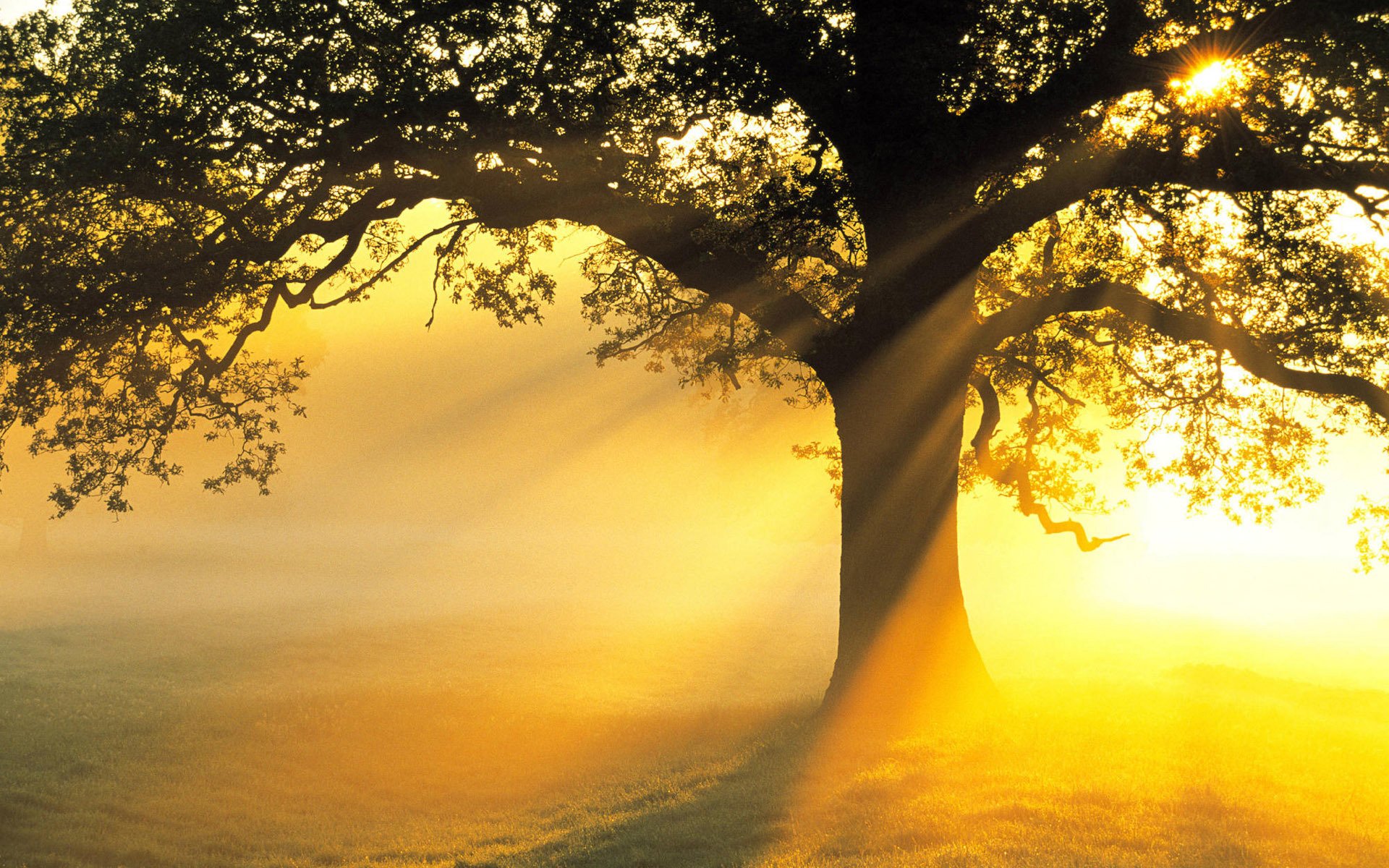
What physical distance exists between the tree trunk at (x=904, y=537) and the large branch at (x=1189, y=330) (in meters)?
0.90

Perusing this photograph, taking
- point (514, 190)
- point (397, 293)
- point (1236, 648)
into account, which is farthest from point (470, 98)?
point (397, 293)

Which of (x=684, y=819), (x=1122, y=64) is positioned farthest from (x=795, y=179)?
(x=684, y=819)

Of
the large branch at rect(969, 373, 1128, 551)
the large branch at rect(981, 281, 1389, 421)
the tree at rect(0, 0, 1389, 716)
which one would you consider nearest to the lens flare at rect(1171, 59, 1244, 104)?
the tree at rect(0, 0, 1389, 716)

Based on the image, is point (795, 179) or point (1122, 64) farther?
point (795, 179)

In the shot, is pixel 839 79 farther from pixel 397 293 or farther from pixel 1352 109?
pixel 397 293

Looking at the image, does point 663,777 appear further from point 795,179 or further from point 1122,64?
point 1122,64

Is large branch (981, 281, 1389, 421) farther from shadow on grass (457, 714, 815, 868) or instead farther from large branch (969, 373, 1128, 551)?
shadow on grass (457, 714, 815, 868)

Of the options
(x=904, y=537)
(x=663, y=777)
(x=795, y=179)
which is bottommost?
(x=663, y=777)

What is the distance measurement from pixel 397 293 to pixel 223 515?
4255 cm

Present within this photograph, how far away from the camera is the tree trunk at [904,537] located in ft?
48.7

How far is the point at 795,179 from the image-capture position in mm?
13820

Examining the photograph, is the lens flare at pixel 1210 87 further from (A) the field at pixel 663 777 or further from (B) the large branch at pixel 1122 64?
(A) the field at pixel 663 777

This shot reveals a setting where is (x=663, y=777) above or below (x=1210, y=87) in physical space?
below

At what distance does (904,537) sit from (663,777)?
502 centimetres
